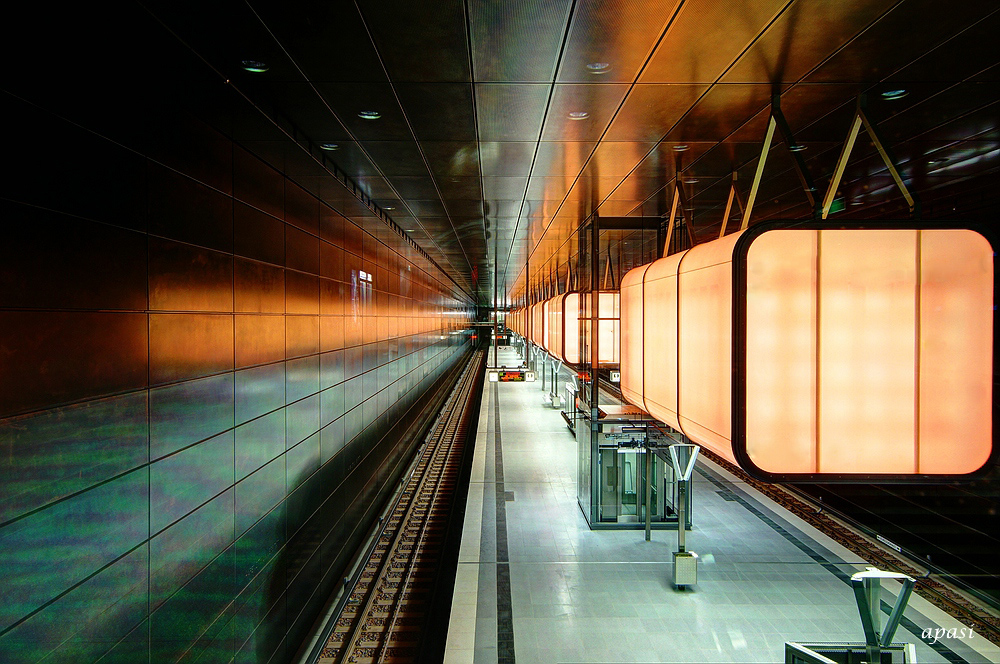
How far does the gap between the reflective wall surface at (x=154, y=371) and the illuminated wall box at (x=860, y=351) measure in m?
3.24

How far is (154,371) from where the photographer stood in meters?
3.32

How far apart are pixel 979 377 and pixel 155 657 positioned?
15.7 ft

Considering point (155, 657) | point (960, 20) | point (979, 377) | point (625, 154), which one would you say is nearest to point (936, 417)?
point (979, 377)

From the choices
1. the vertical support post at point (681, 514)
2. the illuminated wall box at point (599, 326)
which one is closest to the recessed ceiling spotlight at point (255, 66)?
the illuminated wall box at point (599, 326)

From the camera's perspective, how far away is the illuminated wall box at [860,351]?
211 cm

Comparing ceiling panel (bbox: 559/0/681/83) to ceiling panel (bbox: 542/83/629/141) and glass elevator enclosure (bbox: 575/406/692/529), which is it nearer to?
ceiling panel (bbox: 542/83/629/141)

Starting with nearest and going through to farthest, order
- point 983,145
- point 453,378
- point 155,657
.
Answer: point 155,657
point 983,145
point 453,378

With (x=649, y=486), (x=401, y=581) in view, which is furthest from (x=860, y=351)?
(x=401, y=581)

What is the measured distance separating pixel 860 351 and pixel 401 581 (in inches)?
306

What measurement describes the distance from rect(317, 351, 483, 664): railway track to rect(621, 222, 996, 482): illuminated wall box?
5.92 m

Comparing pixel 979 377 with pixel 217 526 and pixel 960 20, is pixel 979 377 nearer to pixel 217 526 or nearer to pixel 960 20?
pixel 960 20

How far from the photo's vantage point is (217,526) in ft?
13.6

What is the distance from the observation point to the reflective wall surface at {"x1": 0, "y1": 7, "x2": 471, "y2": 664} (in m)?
2.39

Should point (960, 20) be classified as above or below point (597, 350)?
Answer: above
